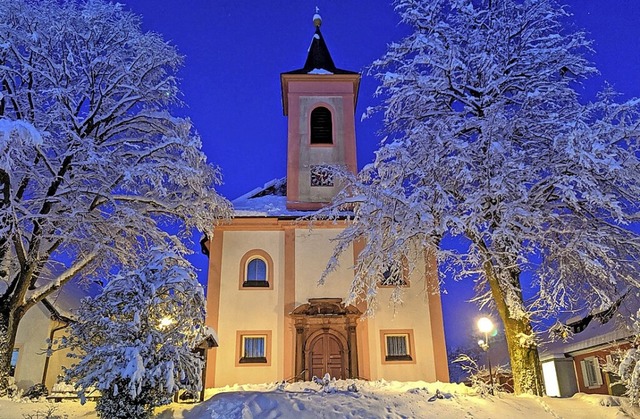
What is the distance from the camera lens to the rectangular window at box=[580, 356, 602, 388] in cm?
1962

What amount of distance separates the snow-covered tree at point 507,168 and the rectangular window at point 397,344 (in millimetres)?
4254

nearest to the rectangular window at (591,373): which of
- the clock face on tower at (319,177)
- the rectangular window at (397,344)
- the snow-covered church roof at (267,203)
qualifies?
the rectangular window at (397,344)

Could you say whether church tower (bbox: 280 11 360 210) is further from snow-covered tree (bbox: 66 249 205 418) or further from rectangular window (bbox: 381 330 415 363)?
snow-covered tree (bbox: 66 249 205 418)

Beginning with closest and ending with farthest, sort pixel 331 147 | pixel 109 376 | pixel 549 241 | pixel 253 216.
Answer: pixel 109 376 → pixel 549 241 → pixel 253 216 → pixel 331 147

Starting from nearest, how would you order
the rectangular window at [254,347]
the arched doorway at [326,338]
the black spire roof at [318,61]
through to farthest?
the arched doorway at [326,338] < the rectangular window at [254,347] < the black spire roof at [318,61]

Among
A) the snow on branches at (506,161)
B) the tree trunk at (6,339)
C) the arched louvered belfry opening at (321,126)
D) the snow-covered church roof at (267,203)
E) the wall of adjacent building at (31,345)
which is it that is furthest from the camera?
the arched louvered belfry opening at (321,126)

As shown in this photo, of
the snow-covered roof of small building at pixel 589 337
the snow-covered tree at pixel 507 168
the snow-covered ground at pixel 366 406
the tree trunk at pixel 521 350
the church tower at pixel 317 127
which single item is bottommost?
the snow-covered ground at pixel 366 406

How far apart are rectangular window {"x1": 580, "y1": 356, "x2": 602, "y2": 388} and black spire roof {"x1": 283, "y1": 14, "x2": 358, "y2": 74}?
14064 millimetres

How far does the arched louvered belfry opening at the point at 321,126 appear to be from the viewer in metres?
21.3

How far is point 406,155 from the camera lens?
12078 mm

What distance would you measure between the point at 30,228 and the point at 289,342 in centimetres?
791

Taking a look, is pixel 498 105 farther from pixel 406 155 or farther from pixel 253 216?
pixel 253 216

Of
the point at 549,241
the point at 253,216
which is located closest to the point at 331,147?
the point at 253,216

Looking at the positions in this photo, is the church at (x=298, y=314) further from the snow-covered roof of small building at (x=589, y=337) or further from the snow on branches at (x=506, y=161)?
the snow-covered roof of small building at (x=589, y=337)
